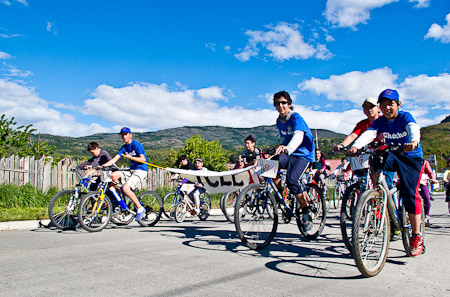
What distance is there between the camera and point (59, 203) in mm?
7848

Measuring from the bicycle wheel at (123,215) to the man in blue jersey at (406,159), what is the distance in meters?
5.29

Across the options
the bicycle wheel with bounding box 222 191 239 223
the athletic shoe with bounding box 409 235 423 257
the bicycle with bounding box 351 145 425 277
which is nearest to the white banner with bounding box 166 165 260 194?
the bicycle wheel with bounding box 222 191 239 223

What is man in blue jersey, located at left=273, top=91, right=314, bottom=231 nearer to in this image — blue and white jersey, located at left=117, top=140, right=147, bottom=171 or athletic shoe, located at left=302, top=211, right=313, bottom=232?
athletic shoe, located at left=302, top=211, right=313, bottom=232

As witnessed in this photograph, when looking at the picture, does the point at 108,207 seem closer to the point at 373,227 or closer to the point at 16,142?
the point at 373,227

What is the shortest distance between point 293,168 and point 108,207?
398 centimetres

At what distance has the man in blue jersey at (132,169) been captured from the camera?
783 cm

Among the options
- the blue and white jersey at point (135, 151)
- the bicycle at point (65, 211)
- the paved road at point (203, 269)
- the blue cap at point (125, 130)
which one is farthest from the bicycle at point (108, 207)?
the paved road at point (203, 269)

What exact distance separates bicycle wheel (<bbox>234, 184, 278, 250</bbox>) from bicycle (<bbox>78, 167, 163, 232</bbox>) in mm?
3434

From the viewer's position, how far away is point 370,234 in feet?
12.3

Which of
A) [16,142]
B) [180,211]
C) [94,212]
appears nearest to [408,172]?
[94,212]

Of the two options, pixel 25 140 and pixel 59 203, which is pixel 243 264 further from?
pixel 25 140

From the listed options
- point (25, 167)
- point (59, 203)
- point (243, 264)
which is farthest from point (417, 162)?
point (25, 167)

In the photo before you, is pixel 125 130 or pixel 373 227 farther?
pixel 125 130

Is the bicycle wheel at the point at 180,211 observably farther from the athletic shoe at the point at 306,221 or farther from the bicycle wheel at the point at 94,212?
the athletic shoe at the point at 306,221
